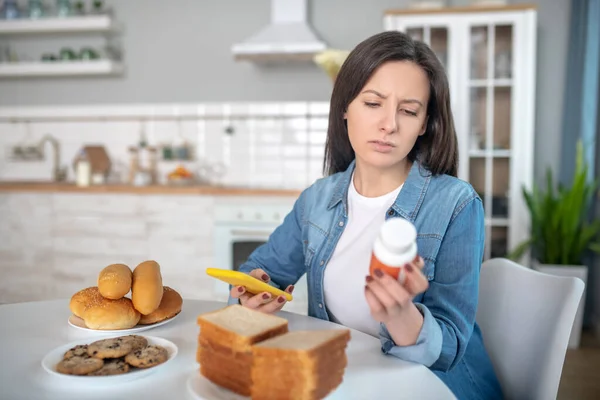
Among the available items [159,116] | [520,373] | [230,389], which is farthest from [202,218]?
[230,389]

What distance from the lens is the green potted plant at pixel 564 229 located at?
3.18 metres

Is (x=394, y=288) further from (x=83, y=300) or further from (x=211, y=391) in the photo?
(x=83, y=300)

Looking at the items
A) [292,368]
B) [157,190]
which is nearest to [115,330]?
[292,368]

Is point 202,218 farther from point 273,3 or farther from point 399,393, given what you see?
point 399,393

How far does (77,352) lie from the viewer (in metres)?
0.89

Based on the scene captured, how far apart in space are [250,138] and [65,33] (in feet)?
5.64

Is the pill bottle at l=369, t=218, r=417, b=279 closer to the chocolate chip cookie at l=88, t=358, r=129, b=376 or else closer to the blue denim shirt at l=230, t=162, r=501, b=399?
the blue denim shirt at l=230, t=162, r=501, b=399

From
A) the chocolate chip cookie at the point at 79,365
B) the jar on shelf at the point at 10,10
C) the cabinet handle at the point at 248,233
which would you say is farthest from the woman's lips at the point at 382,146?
the jar on shelf at the point at 10,10

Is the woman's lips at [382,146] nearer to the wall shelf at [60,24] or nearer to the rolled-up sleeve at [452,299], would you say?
the rolled-up sleeve at [452,299]

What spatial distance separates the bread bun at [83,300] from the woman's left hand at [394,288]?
557 mm

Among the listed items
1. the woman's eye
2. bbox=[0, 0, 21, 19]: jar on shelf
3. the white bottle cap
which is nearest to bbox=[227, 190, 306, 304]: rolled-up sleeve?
the woman's eye

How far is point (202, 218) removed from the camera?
343cm

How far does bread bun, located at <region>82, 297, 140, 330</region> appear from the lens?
3.43 feet

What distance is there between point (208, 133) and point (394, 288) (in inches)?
138
